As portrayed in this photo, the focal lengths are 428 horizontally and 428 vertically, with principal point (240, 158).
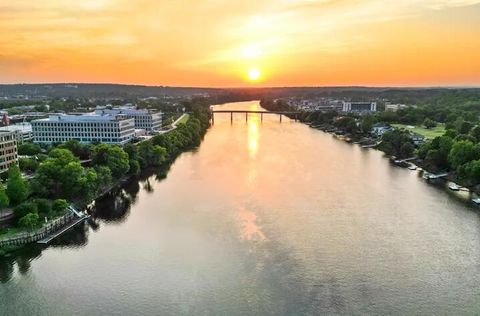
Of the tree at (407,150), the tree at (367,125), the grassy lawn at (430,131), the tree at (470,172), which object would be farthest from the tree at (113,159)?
the tree at (367,125)

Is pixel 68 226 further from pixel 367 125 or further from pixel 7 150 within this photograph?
pixel 367 125

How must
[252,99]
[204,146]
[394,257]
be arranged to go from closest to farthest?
[394,257] → [204,146] → [252,99]

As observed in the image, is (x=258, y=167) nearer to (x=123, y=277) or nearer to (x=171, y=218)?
(x=171, y=218)

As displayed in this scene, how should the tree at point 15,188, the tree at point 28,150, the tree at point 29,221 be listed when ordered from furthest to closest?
1. the tree at point 28,150
2. the tree at point 15,188
3. the tree at point 29,221

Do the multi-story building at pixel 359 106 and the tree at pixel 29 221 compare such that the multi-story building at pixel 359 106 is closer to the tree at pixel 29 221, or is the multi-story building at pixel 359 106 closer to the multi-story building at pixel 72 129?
the multi-story building at pixel 72 129

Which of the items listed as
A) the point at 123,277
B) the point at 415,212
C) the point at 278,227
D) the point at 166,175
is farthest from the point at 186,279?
the point at 166,175

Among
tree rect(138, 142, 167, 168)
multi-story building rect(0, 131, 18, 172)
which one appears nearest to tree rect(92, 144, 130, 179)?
tree rect(138, 142, 167, 168)
